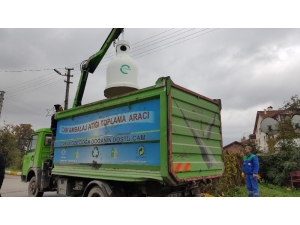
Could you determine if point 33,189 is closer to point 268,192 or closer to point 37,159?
A: point 37,159

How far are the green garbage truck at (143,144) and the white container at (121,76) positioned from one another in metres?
0.63

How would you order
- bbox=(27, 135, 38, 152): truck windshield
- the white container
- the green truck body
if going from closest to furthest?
the green truck body, the white container, bbox=(27, 135, 38, 152): truck windshield

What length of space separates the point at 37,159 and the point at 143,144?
4.58 m

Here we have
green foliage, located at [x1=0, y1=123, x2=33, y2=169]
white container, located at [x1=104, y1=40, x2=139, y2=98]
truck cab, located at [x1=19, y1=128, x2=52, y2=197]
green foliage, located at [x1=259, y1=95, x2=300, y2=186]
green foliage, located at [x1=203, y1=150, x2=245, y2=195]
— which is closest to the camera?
white container, located at [x1=104, y1=40, x2=139, y2=98]

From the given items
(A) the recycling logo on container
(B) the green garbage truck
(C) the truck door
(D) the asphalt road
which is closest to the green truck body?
(B) the green garbage truck

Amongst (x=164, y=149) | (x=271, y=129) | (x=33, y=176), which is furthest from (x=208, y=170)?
(x=271, y=129)

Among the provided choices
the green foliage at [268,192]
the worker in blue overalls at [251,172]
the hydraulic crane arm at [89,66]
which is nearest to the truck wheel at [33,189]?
the hydraulic crane arm at [89,66]

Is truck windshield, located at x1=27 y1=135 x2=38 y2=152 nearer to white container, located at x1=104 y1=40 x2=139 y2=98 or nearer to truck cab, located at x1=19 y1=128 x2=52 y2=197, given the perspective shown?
truck cab, located at x1=19 y1=128 x2=52 y2=197

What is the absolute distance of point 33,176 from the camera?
6.91m

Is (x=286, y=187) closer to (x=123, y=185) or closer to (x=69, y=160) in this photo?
(x=123, y=185)

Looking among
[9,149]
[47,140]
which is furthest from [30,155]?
[9,149]

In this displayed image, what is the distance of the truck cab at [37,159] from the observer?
258 inches

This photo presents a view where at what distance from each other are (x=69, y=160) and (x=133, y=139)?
2.32 m

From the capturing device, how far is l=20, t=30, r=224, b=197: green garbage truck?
11.4ft
